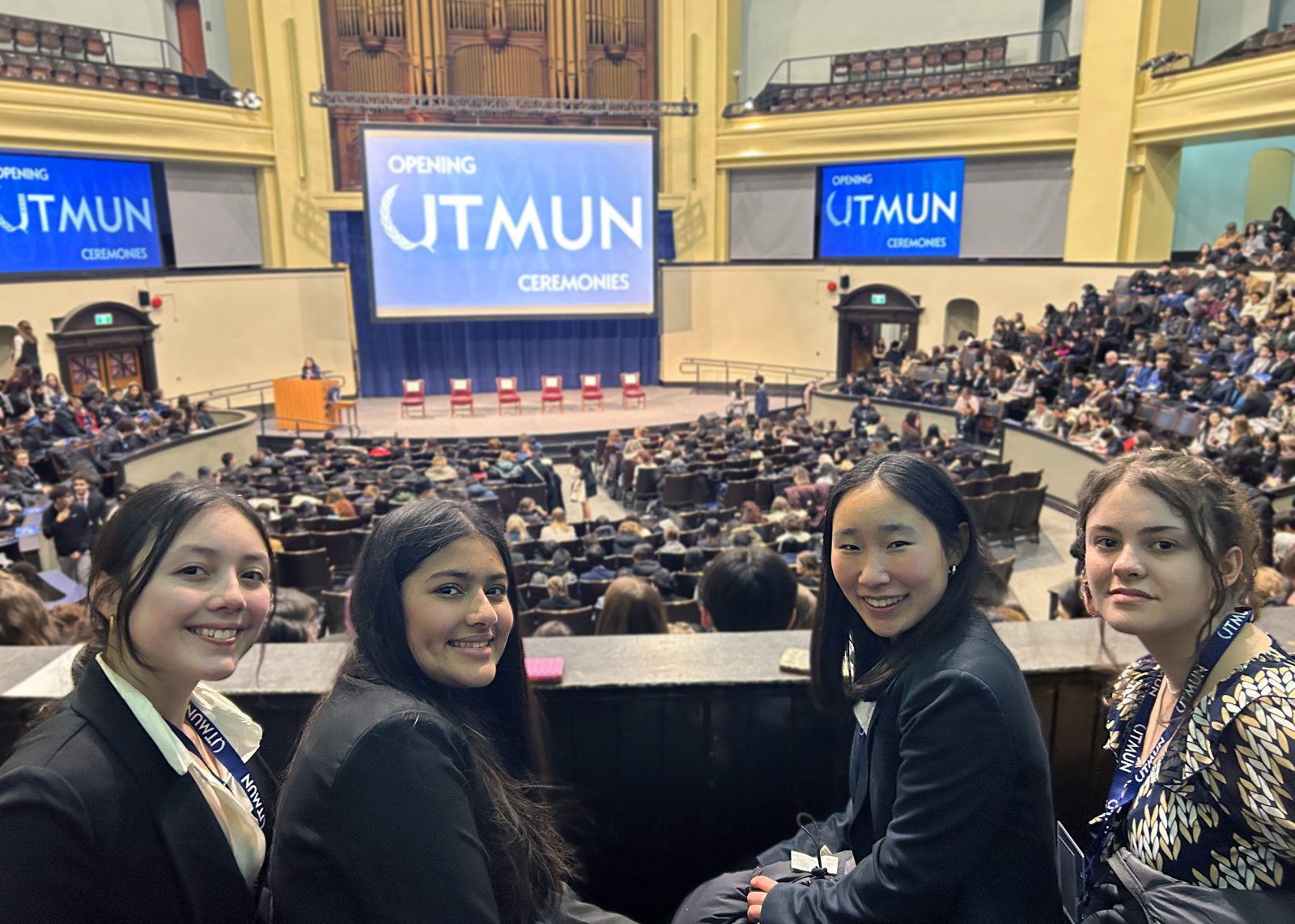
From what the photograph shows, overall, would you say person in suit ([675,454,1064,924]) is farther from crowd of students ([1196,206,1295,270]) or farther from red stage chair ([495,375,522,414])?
red stage chair ([495,375,522,414])

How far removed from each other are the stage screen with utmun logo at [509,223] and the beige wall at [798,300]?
3177mm

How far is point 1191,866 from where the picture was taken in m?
1.49

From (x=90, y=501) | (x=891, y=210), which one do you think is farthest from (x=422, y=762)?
(x=891, y=210)

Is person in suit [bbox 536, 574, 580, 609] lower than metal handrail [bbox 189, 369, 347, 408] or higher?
lower

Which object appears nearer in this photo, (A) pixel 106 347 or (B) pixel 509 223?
(A) pixel 106 347

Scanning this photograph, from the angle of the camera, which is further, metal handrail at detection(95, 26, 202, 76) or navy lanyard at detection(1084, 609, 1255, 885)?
metal handrail at detection(95, 26, 202, 76)

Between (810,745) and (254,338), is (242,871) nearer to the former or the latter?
(810,745)

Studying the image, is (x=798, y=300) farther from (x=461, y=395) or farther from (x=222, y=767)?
(x=222, y=767)

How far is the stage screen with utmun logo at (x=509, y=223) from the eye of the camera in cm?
1750

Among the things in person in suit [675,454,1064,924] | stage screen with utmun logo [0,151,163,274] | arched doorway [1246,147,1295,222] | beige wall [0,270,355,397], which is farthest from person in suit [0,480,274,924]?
arched doorway [1246,147,1295,222]

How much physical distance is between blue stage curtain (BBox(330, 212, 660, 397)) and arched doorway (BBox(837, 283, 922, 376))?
4.66 m

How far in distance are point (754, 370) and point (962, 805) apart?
20951 mm

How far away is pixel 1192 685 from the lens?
158cm

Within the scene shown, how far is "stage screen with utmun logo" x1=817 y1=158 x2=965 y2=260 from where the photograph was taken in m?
19.4
